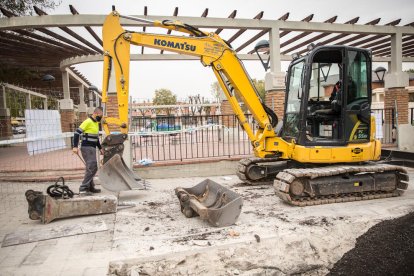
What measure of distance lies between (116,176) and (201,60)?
303 centimetres

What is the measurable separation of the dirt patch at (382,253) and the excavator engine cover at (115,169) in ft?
13.1

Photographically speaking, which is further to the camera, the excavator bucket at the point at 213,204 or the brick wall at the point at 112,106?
the brick wall at the point at 112,106

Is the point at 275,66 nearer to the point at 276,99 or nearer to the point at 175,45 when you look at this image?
the point at 276,99

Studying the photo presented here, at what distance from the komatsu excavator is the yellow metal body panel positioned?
2cm

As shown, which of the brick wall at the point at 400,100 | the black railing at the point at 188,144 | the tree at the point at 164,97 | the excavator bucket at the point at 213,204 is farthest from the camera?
the tree at the point at 164,97

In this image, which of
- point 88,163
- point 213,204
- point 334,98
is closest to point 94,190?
point 88,163

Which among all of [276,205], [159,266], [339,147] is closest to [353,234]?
[276,205]

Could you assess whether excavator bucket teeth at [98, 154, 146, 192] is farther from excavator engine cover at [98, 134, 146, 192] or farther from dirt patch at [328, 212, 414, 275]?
dirt patch at [328, 212, 414, 275]

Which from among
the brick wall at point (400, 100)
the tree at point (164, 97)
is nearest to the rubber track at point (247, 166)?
the brick wall at point (400, 100)

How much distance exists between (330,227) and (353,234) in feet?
1.19

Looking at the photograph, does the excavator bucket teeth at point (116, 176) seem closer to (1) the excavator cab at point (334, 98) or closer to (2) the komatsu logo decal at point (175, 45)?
(2) the komatsu logo decal at point (175, 45)

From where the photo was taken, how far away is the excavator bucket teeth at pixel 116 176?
6.06m

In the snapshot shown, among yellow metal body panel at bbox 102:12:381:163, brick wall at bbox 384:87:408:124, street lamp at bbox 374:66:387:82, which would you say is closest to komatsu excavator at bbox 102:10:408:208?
yellow metal body panel at bbox 102:12:381:163

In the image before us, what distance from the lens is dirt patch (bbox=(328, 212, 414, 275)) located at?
370 centimetres
